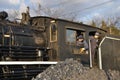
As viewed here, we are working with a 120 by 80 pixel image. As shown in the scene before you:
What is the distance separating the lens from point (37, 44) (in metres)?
10.6

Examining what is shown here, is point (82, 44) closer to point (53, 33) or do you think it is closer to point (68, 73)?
point (53, 33)

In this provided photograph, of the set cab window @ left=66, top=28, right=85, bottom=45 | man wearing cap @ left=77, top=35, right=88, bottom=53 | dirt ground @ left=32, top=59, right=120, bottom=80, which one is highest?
cab window @ left=66, top=28, right=85, bottom=45

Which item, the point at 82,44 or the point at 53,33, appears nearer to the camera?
the point at 53,33

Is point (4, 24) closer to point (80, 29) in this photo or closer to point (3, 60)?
point (3, 60)

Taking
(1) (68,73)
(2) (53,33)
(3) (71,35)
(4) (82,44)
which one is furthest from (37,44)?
(1) (68,73)

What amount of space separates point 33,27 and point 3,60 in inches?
83.3

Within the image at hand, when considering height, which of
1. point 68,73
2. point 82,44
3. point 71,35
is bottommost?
point 68,73

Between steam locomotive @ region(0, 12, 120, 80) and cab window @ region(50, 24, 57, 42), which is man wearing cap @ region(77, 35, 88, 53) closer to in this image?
steam locomotive @ region(0, 12, 120, 80)

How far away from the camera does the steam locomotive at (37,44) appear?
9062mm

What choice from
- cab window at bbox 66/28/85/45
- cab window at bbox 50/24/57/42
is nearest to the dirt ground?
cab window at bbox 66/28/85/45

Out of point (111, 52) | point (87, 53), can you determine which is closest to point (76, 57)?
point (87, 53)

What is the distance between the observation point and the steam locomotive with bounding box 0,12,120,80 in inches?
357

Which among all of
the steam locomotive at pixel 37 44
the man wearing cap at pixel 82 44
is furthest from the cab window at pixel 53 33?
the man wearing cap at pixel 82 44

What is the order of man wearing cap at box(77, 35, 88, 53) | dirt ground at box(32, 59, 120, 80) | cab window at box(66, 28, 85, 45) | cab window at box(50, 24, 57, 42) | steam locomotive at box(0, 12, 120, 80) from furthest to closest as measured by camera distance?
man wearing cap at box(77, 35, 88, 53) < cab window at box(66, 28, 85, 45) < cab window at box(50, 24, 57, 42) < steam locomotive at box(0, 12, 120, 80) < dirt ground at box(32, 59, 120, 80)
